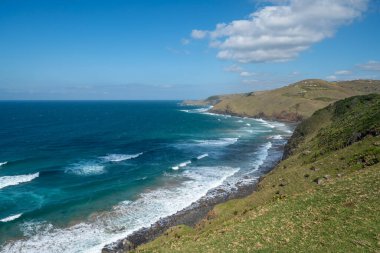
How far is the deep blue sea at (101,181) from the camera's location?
4475cm

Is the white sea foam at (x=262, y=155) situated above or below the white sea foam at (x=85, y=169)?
above

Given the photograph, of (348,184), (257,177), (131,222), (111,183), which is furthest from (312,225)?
(111,183)

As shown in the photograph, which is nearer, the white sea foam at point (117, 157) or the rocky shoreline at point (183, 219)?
the rocky shoreline at point (183, 219)

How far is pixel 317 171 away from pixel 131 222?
94.0ft

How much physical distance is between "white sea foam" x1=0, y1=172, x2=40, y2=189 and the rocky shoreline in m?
34.0

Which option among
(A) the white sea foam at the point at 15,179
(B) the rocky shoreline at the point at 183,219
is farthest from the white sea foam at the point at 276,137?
(A) the white sea foam at the point at 15,179

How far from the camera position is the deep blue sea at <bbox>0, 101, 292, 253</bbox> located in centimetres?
4475

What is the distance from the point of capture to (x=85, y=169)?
7475 centimetres

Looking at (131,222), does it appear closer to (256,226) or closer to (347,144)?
(256,226)

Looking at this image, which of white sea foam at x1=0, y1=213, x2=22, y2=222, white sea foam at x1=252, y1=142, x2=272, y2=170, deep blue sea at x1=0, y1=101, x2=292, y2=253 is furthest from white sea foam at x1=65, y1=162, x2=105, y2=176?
white sea foam at x1=252, y1=142, x2=272, y2=170

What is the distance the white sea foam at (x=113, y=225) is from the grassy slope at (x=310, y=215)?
31.4 feet

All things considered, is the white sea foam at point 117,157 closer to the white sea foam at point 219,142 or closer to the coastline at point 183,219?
the white sea foam at point 219,142

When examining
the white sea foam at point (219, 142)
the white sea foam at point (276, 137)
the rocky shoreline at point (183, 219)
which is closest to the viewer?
the rocky shoreline at point (183, 219)

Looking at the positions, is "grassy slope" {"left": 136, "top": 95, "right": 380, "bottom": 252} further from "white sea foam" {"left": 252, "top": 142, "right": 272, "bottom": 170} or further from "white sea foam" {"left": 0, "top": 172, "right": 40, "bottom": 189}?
"white sea foam" {"left": 0, "top": 172, "right": 40, "bottom": 189}
